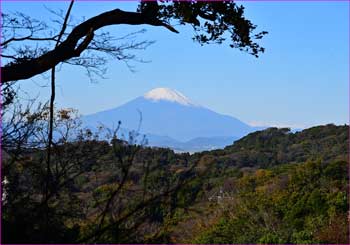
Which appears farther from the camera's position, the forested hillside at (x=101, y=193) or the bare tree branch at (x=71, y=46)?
the bare tree branch at (x=71, y=46)

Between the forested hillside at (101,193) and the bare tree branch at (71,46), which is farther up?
the bare tree branch at (71,46)

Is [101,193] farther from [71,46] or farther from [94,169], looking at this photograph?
[71,46]

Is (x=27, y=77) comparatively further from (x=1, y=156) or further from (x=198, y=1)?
(x=198, y=1)

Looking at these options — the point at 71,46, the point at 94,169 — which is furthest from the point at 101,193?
the point at 71,46

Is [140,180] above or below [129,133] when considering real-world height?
below

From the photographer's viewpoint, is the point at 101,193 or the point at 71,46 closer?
the point at 101,193

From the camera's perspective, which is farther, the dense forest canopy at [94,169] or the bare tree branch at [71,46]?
the bare tree branch at [71,46]

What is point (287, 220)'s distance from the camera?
15.2 metres

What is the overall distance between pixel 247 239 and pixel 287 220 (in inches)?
141

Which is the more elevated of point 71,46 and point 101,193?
point 71,46

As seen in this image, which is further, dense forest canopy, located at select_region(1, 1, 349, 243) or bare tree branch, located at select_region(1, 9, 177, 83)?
bare tree branch, located at select_region(1, 9, 177, 83)

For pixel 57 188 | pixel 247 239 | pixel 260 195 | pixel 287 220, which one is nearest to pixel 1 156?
pixel 57 188

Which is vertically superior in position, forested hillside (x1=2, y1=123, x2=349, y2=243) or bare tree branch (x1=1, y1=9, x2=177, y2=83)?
bare tree branch (x1=1, y1=9, x2=177, y2=83)

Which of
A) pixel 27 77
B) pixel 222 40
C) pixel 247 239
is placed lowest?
pixel 247 239
